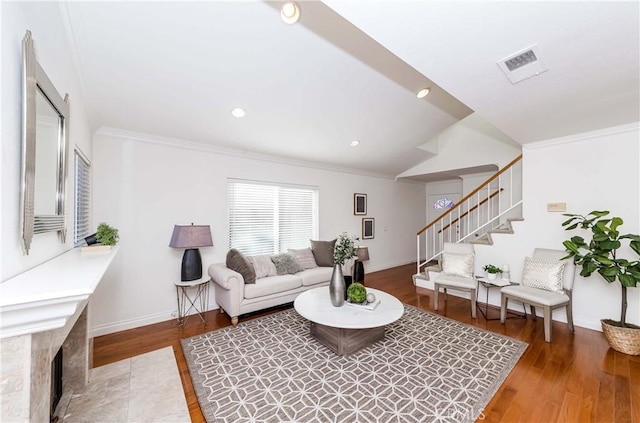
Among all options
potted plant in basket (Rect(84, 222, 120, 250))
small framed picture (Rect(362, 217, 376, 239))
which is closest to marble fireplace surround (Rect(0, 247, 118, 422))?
potted plant in basket (Rect(84, 222, 120, 250))

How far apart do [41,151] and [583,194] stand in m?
5.11

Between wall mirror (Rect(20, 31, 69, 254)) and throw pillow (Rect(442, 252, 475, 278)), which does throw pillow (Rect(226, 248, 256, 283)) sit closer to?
→ wall mirror (Rect(20, 31, 69, 254))

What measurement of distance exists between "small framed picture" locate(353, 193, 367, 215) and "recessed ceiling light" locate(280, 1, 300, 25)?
13.4 ft

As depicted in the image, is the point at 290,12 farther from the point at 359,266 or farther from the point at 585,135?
the point at 359,266

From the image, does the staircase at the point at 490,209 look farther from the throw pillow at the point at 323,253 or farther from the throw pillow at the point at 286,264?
the throw pillow at the point at 286,264

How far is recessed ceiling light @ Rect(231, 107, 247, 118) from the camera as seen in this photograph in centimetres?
296

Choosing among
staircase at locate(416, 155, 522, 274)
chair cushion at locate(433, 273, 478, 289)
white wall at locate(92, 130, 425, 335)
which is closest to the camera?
white wall at locate(92, 130, 425, 335)

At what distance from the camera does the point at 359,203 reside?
5.82 meters

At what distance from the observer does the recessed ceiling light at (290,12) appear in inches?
71.4

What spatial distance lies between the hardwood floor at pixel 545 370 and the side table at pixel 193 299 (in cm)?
13

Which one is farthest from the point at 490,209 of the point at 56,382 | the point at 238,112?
the point at 56,382

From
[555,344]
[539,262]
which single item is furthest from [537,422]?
[539,262]

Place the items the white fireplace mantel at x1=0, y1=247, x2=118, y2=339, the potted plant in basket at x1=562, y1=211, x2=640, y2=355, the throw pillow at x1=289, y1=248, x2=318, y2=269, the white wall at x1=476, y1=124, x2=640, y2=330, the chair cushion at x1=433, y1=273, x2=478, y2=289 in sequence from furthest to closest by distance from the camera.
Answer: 1. the throw pillow at x1=289, y1=248, x2=318, y2=269
2. the chair cushion at x1=433, y1=273, x2=478, y2=289
3. the white wall at x1=476, y1=124, x2=640, y2=330
4. the potted plant in basket at x1=562, y1=211, x2=640, y2=355
5. the white fireplace mantel at x1=0, y1=247, x2=118, y2=339

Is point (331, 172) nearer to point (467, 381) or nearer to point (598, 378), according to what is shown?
point (467, 381)
